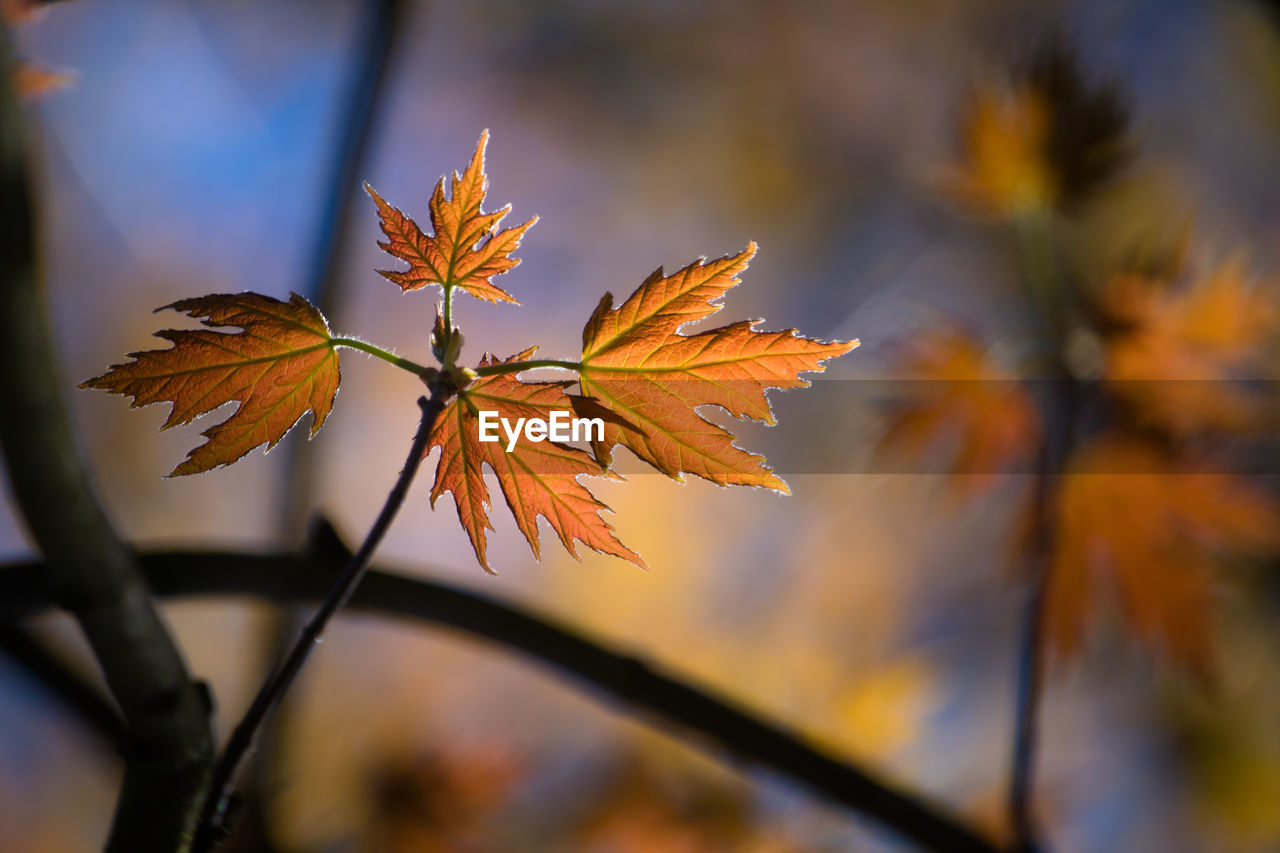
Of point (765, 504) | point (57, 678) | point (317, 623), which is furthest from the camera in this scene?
point (765, 504)

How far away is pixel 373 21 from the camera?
84 centimetres

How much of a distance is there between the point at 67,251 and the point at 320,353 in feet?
8.07

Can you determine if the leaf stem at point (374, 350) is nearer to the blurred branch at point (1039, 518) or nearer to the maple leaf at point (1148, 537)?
the blurred branch at point (1039, 518)

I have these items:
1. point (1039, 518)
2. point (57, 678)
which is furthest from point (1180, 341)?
point (57, 678)

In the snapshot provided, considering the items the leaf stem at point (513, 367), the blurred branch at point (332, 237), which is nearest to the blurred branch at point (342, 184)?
the blurred branch at point (332, 237)

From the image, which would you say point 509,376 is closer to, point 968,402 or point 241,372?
point 241,372

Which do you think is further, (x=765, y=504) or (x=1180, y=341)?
(x=765, y=504)

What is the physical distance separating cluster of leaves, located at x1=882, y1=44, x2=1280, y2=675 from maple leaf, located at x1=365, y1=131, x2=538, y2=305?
0.64 m

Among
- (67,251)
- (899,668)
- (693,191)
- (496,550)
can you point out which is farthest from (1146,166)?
(67,251)

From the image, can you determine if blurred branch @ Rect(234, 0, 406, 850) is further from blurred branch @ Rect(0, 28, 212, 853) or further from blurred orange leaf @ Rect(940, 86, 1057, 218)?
blurred orange leaf @ Rect(940, 86, 1057, 218)

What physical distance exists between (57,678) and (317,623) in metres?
0.46

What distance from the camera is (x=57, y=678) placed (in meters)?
0.61

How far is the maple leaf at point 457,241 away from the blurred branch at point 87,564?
0.49 feet

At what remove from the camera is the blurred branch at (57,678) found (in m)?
0.59
